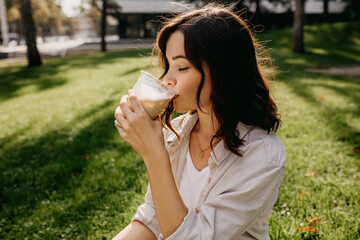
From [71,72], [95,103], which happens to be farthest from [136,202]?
[71,72]

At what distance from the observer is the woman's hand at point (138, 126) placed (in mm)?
1252

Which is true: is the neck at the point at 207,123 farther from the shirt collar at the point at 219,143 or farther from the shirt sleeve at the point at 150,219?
the shirt sleeve at the point at 150,219

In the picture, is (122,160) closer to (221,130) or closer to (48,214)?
(48,214)

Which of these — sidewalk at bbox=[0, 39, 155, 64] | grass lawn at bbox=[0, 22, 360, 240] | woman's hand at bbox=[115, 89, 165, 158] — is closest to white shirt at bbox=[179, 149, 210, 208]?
woman's hand at bbox=[115, 89, 165, 158]

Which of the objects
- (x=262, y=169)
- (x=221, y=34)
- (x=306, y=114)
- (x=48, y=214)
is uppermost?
(x=221, y=34)

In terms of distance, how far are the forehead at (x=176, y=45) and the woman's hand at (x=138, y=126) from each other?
0.30 metres

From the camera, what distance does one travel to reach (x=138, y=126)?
126 centimetres

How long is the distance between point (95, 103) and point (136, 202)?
154 inches

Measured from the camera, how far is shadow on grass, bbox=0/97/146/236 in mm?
2682

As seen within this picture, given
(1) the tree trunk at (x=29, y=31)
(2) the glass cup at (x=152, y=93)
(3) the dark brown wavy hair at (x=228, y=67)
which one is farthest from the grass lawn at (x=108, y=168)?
(1) the tree trunk at (x=29, y=31)

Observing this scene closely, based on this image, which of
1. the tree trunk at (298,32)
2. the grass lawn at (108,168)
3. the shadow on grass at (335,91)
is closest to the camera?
the grass lawn at (108,168)

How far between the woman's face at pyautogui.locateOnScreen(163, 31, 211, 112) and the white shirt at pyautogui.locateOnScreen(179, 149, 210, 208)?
395 mm

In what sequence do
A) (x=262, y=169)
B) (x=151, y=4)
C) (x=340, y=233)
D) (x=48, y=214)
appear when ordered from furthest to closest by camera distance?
(x=151, y=4), (x=48, y=214), (x=340, y=233), (x=262, y=169)

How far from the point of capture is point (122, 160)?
139 inches
